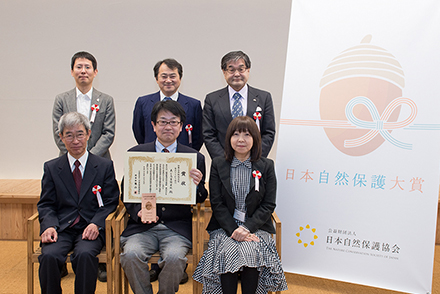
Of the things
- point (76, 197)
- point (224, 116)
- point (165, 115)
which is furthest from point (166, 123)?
point (76, 197)

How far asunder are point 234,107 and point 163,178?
87cm

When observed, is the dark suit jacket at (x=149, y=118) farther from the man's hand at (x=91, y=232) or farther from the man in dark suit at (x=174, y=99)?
the man's hand at (x=91, y=232)

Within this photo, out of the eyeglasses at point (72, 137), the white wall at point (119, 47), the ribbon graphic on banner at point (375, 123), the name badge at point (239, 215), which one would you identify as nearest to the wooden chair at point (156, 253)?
the name badge at point (239, 215)

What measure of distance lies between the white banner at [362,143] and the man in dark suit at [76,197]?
138 cm

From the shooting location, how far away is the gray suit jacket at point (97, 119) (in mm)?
2738

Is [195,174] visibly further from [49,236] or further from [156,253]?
[49,236]

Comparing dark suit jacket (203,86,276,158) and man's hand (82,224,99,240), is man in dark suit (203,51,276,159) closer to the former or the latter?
dark suit jacket (203,86,276,158)

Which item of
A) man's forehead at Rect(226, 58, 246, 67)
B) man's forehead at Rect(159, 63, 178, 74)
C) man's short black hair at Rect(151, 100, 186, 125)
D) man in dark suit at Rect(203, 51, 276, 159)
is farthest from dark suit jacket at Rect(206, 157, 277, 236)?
man's forehead at Rect(159, 63, 178, 74)

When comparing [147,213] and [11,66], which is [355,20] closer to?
[147,213]

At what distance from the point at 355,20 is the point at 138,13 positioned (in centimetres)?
287

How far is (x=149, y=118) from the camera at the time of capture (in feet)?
8.87

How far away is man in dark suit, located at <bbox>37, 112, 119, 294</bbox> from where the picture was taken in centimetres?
204

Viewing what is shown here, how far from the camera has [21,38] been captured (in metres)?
4.28

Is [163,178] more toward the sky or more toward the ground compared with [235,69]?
more toward the ground
